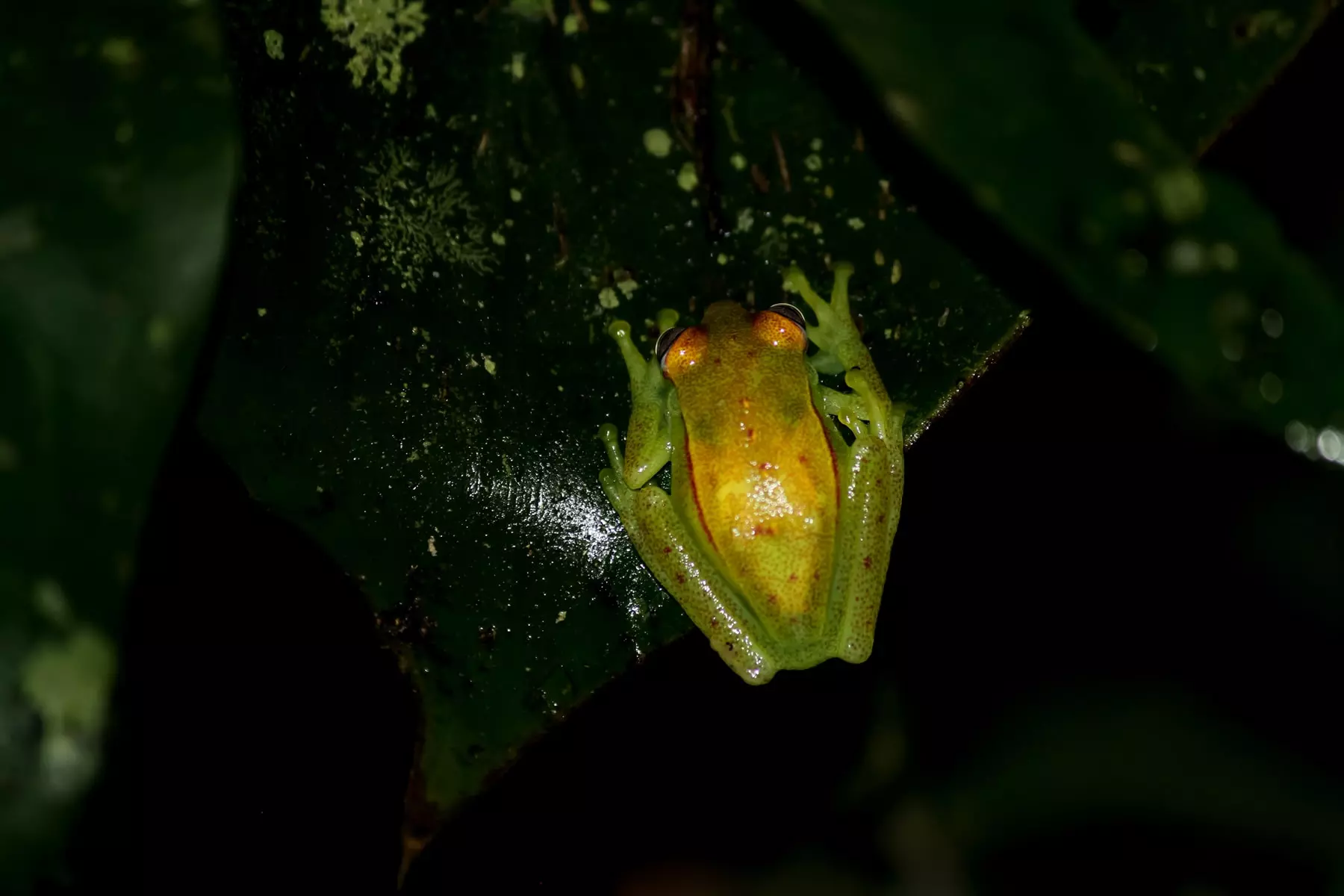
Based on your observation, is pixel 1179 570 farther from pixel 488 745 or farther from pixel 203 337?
pixel 203 337

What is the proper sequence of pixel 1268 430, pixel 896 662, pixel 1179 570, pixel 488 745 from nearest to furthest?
1. pixel 1268 430
2. pixel 488 745
3. pixel 1179 570
4. pixel 896 662

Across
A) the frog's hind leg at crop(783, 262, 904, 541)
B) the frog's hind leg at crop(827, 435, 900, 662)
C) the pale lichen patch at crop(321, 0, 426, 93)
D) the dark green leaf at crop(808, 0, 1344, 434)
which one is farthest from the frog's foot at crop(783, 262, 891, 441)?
the pale lichen patch at crop(321, 0, 426, 93)

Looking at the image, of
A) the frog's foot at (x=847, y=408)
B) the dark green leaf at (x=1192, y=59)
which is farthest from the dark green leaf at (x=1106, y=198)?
the frog's foot at (x=847, y=408)

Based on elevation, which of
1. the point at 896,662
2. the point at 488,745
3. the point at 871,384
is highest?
the point at 871,384

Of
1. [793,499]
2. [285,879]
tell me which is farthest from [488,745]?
[285,879]

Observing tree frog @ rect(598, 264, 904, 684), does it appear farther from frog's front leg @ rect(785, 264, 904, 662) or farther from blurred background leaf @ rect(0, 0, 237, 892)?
blurred background leaf @ rect(0, 0, 237, 892)

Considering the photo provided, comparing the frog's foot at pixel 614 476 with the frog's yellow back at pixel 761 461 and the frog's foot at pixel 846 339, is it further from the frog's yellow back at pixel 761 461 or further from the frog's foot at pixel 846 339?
the frog's foot at pixel 846 339
